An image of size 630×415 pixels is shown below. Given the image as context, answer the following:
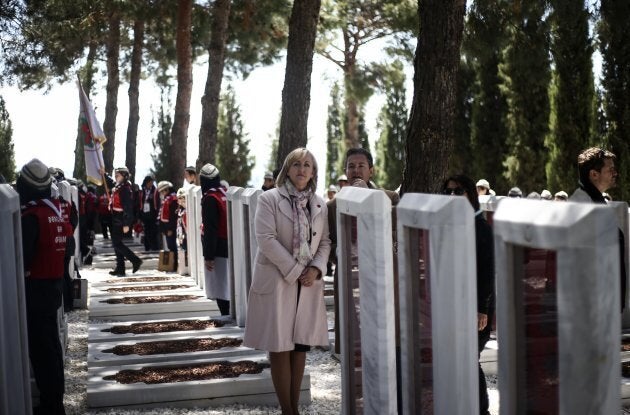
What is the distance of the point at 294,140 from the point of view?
12219 mm

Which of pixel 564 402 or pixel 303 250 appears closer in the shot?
pixel 564 402

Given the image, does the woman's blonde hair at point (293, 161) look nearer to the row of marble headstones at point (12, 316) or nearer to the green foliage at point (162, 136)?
the row of marble headstones at point (12, 316)

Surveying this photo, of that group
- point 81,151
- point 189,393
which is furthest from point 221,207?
point 81,151

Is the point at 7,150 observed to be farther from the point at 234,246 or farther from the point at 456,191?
the point at 456,191

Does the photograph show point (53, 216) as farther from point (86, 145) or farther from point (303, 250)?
point (86, 145)

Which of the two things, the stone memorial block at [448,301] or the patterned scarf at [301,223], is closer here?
the stone memorial block at [448,301]

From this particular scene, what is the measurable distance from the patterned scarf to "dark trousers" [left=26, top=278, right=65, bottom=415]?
1.67 meters

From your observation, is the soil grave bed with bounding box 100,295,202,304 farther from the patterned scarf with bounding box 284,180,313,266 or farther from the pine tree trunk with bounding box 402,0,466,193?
the patterned scarf with bounding box 284,180,313,266

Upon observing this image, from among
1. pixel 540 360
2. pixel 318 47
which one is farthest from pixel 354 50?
pixel 540 360

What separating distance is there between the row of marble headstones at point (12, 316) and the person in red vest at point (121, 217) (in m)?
9.41

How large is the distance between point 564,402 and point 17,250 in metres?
3.23

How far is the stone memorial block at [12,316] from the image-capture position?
445 centimetres

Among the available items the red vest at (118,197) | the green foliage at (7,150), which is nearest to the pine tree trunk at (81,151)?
the green foliage at (7,150)

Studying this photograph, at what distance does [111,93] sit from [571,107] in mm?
15106
